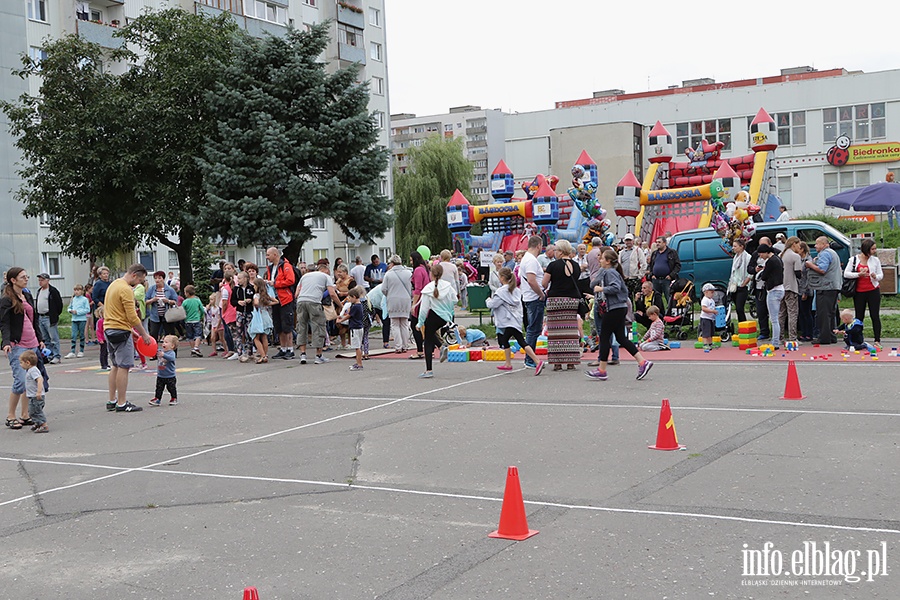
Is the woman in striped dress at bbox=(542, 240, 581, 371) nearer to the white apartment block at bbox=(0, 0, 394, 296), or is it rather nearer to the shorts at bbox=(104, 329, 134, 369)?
the shorts at bbox=(104, 329, 134, 369)

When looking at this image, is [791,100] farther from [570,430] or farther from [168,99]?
[570,430]

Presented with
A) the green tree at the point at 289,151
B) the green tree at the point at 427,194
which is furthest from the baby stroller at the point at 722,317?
the green tree at the point at 427,194

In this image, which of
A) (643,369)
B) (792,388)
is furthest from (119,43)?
(792,388)

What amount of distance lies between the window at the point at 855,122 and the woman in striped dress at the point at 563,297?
175ft

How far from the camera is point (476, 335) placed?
18672mm

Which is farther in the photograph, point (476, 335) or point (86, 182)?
point (86, 182)

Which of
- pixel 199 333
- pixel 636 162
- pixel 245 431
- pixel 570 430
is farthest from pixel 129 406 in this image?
pixel 636 162

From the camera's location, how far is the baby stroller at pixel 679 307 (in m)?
18.2

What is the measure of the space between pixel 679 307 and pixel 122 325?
10.5 meters

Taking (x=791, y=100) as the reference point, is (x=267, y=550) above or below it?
below

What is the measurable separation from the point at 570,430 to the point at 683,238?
13179 mm

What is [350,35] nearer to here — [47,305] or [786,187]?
[786,187]

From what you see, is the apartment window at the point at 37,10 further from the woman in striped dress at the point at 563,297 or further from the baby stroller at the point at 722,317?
the woman in striped dress at the point at 563,297

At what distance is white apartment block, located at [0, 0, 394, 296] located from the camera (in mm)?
29672
